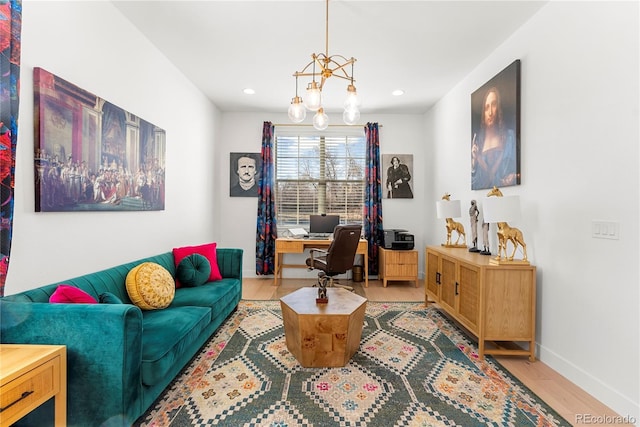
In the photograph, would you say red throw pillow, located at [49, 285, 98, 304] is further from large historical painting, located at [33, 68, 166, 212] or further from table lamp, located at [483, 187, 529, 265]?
table lamp, located at [483, 187, 529, 265]

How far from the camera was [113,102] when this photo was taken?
93.4 inches

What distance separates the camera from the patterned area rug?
66.2 inches

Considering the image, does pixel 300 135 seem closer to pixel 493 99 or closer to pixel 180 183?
pixel 180 183

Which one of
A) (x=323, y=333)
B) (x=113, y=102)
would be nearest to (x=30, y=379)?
(x=323, y=333)

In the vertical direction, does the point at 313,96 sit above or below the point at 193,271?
above

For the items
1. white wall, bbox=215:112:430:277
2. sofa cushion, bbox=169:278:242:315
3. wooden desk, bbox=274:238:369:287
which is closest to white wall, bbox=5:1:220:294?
sofa cushion, bbox=169:278:242:315

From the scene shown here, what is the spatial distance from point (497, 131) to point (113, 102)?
11.0 feet

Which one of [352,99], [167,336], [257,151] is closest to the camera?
[167,336]

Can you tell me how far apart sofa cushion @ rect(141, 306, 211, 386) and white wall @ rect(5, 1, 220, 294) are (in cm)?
66

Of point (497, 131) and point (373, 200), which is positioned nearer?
point (497, 131)

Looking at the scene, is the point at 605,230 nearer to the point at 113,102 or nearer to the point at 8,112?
the point at 8,112

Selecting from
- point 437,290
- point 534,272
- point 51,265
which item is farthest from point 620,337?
point 51,265

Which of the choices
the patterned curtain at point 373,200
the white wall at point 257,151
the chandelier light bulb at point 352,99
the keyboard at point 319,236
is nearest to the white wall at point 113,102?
the white wall at point 257,151

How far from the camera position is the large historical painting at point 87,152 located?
1.76m
